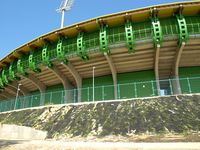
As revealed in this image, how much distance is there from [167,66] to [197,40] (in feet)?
16.3

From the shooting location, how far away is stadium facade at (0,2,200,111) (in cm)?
2286

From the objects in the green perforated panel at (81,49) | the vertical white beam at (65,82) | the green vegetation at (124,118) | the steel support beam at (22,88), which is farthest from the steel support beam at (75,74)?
the steel support beam at (22,88)

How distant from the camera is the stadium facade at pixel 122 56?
75.0 ft

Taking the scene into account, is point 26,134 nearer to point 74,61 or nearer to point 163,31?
point 74,61

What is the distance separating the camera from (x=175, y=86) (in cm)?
2336

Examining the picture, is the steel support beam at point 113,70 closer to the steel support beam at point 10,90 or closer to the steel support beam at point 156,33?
the steel support beam at point 156,33

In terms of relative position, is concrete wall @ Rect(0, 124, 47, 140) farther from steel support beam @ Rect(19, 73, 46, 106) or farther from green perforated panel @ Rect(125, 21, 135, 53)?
green perforated panel @ Rect(125, 21, 135, 53)

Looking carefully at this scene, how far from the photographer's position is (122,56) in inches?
982

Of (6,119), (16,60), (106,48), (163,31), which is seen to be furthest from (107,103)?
(16,60)

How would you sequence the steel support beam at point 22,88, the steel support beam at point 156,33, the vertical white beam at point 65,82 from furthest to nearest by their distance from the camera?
the steel support beam at point 22,88 < the vertical white beam at point 65,82 < the steel support beam at point 156,33

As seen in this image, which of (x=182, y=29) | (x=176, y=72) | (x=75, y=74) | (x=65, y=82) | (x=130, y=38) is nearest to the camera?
(x=182, y=29)

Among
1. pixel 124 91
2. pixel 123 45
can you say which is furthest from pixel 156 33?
pixel 124 91

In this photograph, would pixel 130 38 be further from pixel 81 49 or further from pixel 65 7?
pixel 65 7

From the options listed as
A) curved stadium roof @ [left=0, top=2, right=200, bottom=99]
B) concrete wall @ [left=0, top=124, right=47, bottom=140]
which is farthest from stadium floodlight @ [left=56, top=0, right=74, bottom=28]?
concrete wall @ [left=0, top=124, right=47, bottom=140]
